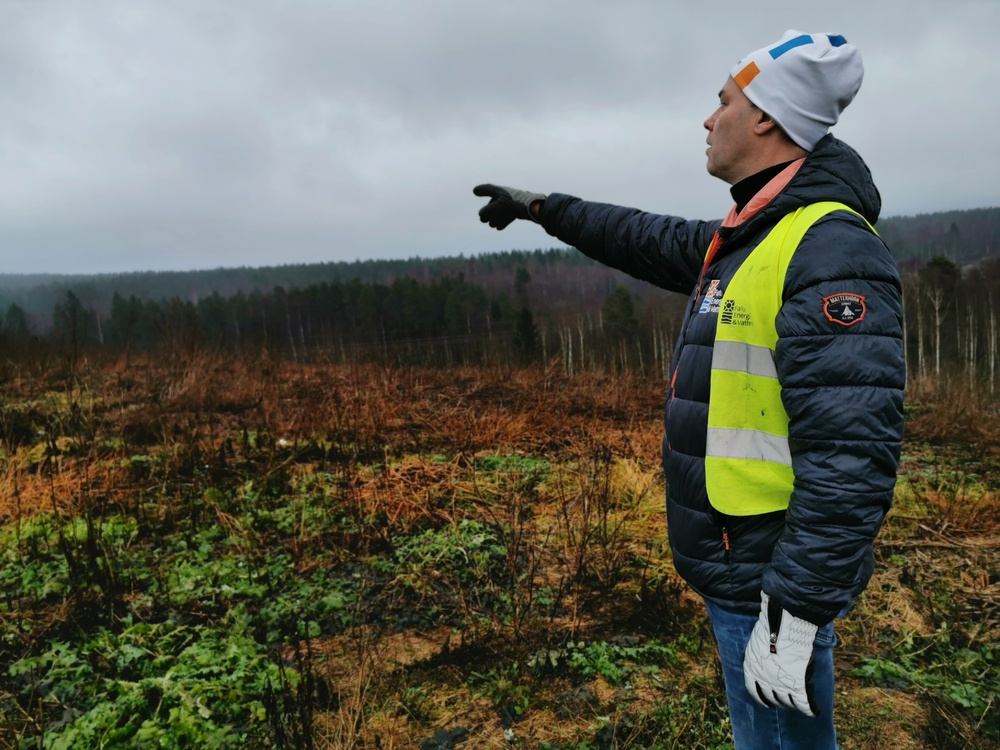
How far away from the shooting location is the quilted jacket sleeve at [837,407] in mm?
1015

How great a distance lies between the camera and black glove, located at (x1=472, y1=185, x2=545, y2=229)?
2.27 meters

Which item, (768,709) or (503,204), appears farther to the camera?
(503,204)

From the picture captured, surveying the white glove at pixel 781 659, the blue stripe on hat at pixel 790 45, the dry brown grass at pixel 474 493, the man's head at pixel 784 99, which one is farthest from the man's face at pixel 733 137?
the dry brown grass at pixel 474 493

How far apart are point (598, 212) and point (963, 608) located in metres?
2.96

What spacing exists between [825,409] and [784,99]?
760 millimetres

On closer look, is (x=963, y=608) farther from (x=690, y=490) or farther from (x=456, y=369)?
(x=456, y=369)

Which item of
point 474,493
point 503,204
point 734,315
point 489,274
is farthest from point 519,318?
point 489,274

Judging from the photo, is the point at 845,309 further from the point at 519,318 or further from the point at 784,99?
the point at 519,318

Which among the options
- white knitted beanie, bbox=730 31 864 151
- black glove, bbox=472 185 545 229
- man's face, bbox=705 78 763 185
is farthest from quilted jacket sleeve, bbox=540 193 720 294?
white knitted beanie, bbox=730 31 864 151

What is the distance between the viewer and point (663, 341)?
39.6 meters

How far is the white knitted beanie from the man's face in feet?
0.12

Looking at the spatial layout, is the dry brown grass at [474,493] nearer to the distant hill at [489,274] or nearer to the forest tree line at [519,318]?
the forest tree line at [519,318]

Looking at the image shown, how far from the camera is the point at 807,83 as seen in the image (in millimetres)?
1259

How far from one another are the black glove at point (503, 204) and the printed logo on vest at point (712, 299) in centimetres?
111
